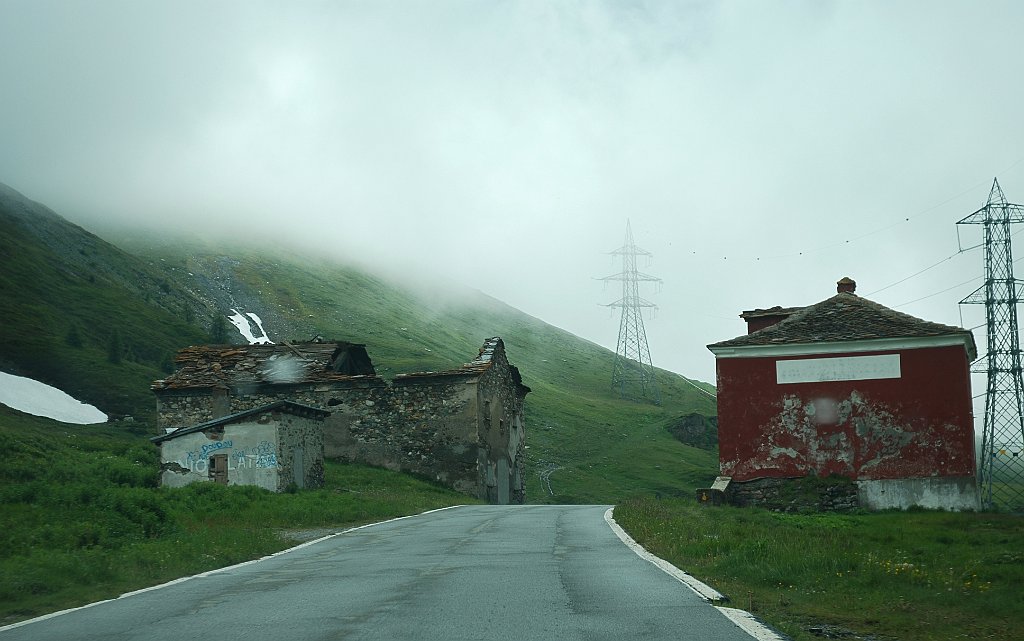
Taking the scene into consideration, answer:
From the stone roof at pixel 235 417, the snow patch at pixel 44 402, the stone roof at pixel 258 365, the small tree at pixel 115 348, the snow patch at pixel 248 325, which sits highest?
the snow patch at pixel 248 325

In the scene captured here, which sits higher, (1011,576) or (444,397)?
(444,397)

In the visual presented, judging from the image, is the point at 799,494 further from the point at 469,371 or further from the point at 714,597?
the point at 714,597

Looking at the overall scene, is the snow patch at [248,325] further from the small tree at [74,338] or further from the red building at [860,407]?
the red building at [860,407]

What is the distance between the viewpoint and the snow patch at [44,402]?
183 feet

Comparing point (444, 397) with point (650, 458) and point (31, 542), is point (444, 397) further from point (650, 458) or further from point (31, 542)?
point (650, 458)

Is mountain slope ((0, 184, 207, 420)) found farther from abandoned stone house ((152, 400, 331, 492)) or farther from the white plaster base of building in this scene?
the white plaster base of building

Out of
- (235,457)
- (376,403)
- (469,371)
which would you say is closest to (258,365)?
(376,403)

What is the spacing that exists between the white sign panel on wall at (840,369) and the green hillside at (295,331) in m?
26.9

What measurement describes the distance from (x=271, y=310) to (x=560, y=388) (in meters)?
39.8

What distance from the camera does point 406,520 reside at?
85.9 feet

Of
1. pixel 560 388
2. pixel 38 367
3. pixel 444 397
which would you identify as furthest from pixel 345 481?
pixel 560 388

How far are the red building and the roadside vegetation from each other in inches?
442

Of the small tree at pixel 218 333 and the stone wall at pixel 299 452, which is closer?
the stone wall at pixel 299 452

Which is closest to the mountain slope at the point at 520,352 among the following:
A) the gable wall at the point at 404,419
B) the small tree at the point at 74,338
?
the gable wall at the point at 404,419
